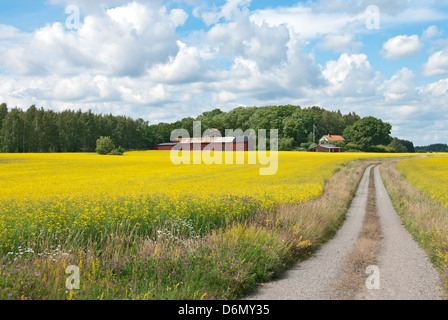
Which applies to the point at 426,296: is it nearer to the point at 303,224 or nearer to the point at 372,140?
the point at 303,224

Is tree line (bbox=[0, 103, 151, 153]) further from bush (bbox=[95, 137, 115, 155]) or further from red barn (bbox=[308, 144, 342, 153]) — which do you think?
red barn (bbox=[308, 144, 342, 153])

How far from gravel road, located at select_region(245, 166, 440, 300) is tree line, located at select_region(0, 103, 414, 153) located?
92833 mm

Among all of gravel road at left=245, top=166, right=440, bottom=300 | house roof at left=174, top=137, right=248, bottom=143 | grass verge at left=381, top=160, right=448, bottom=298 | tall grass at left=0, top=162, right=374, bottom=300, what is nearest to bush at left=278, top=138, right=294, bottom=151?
house roof at left=174, top=137, right=248, bottom=143

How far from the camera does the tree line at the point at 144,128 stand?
3551 inches

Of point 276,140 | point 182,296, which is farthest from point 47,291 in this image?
point 276,140

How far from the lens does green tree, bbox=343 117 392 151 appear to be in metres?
133

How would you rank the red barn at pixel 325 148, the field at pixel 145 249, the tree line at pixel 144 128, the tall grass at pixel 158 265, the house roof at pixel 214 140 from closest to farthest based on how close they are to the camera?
the tall grass at pixel 158 265 < the field at pixel 145 249 < the tree line at pixel 144 128 < the house roof at pixel 214 140 < the red barn at pixel 325 148

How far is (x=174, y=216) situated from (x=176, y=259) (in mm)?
3473

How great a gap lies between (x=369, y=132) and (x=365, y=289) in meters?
138

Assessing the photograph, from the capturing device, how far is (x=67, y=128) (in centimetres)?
10369

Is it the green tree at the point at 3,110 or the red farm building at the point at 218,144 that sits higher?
the green tree at the point at 3,110

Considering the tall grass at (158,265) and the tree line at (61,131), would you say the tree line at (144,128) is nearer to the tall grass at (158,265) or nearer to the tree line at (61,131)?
the tree line at (61,131)

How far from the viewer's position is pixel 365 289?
7203 millimetres

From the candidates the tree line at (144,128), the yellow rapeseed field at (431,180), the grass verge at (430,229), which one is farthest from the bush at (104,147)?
the grass verge at (430,229)
